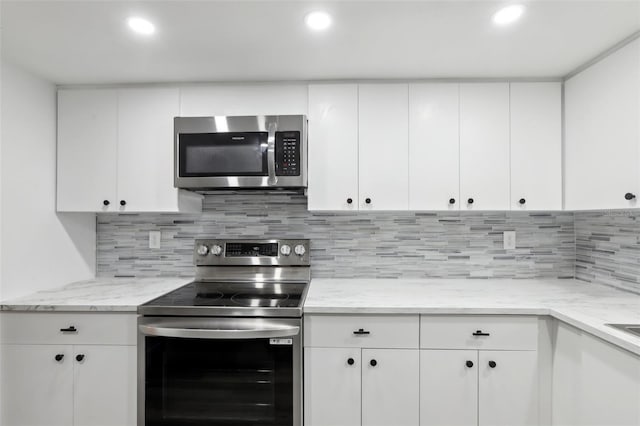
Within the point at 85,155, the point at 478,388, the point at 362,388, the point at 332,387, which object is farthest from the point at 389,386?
the point at 85,155

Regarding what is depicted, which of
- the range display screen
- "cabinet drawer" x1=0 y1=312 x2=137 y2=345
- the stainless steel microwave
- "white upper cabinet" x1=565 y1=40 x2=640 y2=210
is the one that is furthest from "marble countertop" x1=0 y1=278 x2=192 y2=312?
"white upper cabinet" x1=565 y1=40 x2=640 y2=210

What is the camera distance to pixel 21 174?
1.86 metres

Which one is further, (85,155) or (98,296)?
(85,155)

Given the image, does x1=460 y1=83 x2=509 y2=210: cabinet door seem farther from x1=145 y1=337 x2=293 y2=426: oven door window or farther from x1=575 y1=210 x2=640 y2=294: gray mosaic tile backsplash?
x1=145 y1=337 x2=293 y2=426: oven door window

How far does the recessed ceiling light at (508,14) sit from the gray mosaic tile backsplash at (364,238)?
116cm

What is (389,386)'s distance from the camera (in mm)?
1645

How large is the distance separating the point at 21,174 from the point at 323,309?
1.72 m

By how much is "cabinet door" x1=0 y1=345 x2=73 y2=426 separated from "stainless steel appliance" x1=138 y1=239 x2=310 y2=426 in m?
0.37

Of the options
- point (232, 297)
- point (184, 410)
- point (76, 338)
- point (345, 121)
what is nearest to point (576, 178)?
point (345, 121)

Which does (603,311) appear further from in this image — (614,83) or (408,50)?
(408,50)

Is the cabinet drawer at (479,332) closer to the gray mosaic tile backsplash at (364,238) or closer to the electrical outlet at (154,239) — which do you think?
the gray mosaic tile backsplash at (364,238)

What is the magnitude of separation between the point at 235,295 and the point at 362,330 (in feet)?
2.30

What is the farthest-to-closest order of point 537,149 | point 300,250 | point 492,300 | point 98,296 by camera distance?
point 300,250
point 537,149
point 98,296
point 492,300

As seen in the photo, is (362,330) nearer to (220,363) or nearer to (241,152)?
(220,363)
